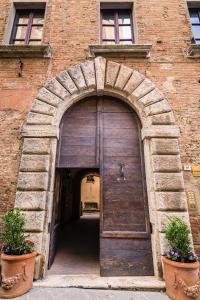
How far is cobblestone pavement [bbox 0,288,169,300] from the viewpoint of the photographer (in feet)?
10.2

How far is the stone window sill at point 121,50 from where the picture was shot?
524cm

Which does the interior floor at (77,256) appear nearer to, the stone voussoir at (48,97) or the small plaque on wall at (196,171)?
the small plaque on wall at (196,171)

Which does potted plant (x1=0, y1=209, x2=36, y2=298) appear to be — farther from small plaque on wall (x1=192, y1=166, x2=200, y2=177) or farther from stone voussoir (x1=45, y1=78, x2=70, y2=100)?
small plaque on wall (x1=192, y1=166, x2=200, y2=177)

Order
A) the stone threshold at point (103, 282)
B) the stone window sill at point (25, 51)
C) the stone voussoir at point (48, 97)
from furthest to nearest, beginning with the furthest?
the stone window sill at point (25, 51) < the stone voussoir at point (48, 97) < the stone threshold at point (103, 282)

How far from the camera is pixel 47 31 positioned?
5.72 m

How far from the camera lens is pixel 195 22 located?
239 inches

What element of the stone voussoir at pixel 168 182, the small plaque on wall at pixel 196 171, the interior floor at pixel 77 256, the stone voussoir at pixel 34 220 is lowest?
the interior floor at pixel 77 256

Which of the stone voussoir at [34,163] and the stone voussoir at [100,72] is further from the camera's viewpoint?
the stone voussoir at [100,72]

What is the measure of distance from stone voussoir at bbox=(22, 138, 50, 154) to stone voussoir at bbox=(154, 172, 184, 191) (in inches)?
101

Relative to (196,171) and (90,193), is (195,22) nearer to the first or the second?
(196,171)

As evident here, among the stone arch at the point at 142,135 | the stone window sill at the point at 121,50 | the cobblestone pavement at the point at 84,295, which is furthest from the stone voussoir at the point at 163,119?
the cobblestone pavement at the point at 84,295

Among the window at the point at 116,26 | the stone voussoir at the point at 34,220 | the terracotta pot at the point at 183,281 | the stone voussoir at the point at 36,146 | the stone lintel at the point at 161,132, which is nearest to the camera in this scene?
the terracotta pot at the point at 183,281

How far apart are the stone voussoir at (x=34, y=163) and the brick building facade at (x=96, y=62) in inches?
2.9

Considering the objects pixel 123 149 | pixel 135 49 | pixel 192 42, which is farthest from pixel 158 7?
pixel 123 149
